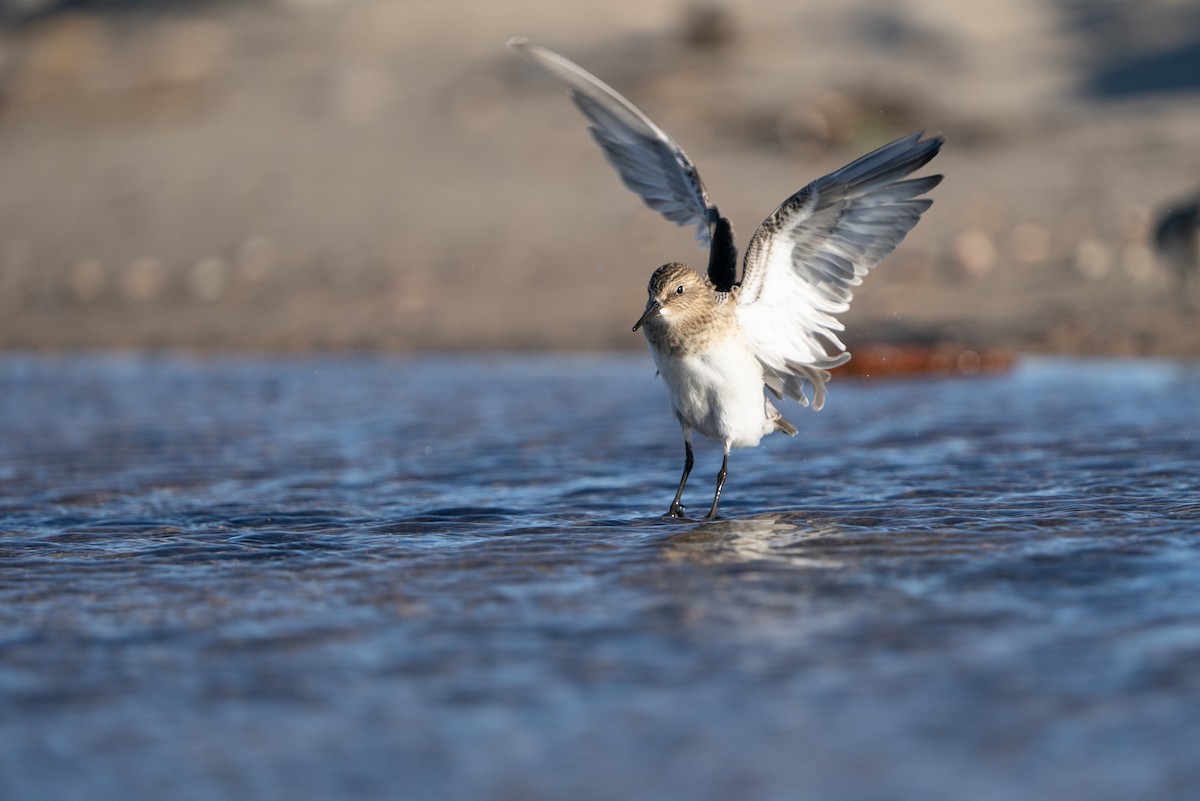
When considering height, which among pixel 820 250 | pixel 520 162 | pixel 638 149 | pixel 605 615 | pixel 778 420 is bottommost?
pixel 605 615

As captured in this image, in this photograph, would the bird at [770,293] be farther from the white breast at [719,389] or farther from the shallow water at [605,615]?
the shallow water at [605,615]

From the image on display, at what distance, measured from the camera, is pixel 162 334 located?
12383 mm

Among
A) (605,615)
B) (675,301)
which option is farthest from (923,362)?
(605,615)

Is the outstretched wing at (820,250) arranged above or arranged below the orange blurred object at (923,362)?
above

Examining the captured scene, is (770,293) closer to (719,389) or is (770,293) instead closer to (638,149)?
(719,389)

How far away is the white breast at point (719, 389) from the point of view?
19.1 ft

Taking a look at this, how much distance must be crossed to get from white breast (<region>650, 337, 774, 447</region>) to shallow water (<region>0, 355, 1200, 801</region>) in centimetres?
37

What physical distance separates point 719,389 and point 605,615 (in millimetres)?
1845

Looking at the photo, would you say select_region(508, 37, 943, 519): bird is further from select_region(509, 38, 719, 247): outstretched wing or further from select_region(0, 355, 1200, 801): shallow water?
select_region(0, 355, 1200, 801): shallow water

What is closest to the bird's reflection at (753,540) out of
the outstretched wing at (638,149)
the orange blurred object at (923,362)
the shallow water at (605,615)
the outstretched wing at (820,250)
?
the shallow water at (605,615)

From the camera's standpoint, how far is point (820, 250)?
6.05 meters

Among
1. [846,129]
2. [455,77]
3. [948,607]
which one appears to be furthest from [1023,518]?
[455,77]

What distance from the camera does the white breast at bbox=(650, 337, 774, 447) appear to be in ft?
19.1

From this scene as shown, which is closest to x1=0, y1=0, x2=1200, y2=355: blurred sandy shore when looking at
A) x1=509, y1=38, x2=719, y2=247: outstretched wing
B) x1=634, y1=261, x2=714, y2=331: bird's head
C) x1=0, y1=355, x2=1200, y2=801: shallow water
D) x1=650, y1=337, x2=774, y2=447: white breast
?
x1=0, y1=355, x2=1200, y2=801: shallow water
